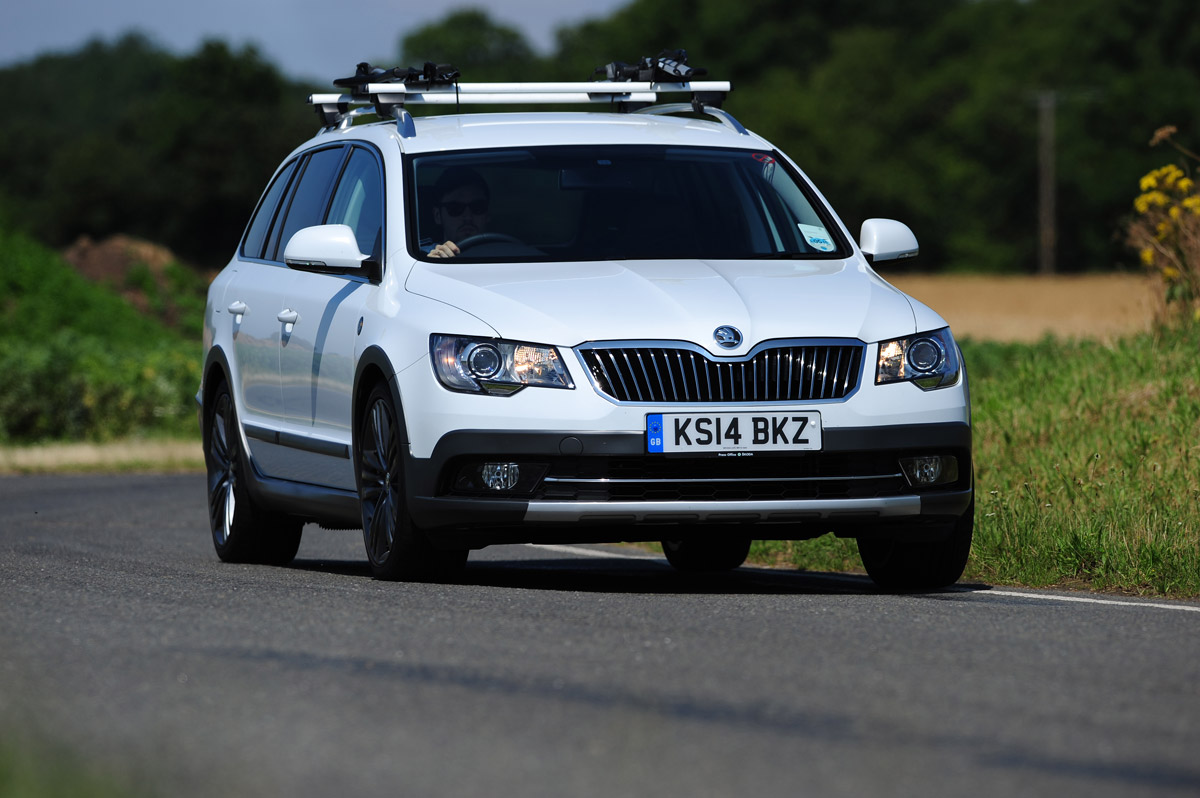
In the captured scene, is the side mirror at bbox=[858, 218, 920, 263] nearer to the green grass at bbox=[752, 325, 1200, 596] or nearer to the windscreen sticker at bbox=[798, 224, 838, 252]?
the windscreen sticker at bbox=[798, 224, 838, 252]

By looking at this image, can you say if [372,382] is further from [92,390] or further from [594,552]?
[92,390]

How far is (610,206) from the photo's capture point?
9.30 meters

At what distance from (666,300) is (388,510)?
1.40m

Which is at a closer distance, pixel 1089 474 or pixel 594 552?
pixel 1089 474

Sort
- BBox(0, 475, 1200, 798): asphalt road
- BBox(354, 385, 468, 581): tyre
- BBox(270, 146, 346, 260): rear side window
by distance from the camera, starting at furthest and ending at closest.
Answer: BBox(270, 146, 346, 260): rear side window → BBox(354, 385, 468, 581): tyre → BBox(0, 475, 1200, 798): asphalt road

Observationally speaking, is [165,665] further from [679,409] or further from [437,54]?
[437,54]

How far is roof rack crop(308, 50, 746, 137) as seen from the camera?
32.9 feet

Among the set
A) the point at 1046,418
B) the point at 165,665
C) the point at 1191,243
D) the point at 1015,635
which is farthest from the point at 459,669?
the point at 1191,243

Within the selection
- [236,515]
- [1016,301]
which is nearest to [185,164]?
[1016,301]

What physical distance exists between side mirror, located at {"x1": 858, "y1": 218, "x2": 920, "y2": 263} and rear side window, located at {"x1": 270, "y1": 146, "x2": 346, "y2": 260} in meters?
2.56

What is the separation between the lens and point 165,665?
19.0ft

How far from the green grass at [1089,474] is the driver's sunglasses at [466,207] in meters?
2.78

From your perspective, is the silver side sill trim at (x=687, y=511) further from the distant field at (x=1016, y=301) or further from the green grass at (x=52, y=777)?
the distant field at (x=1016, y=301)

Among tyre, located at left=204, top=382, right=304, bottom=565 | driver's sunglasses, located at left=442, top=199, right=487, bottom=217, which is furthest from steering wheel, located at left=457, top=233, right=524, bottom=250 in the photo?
tyre, located at left=204, top=382, right=304, bottom=565
